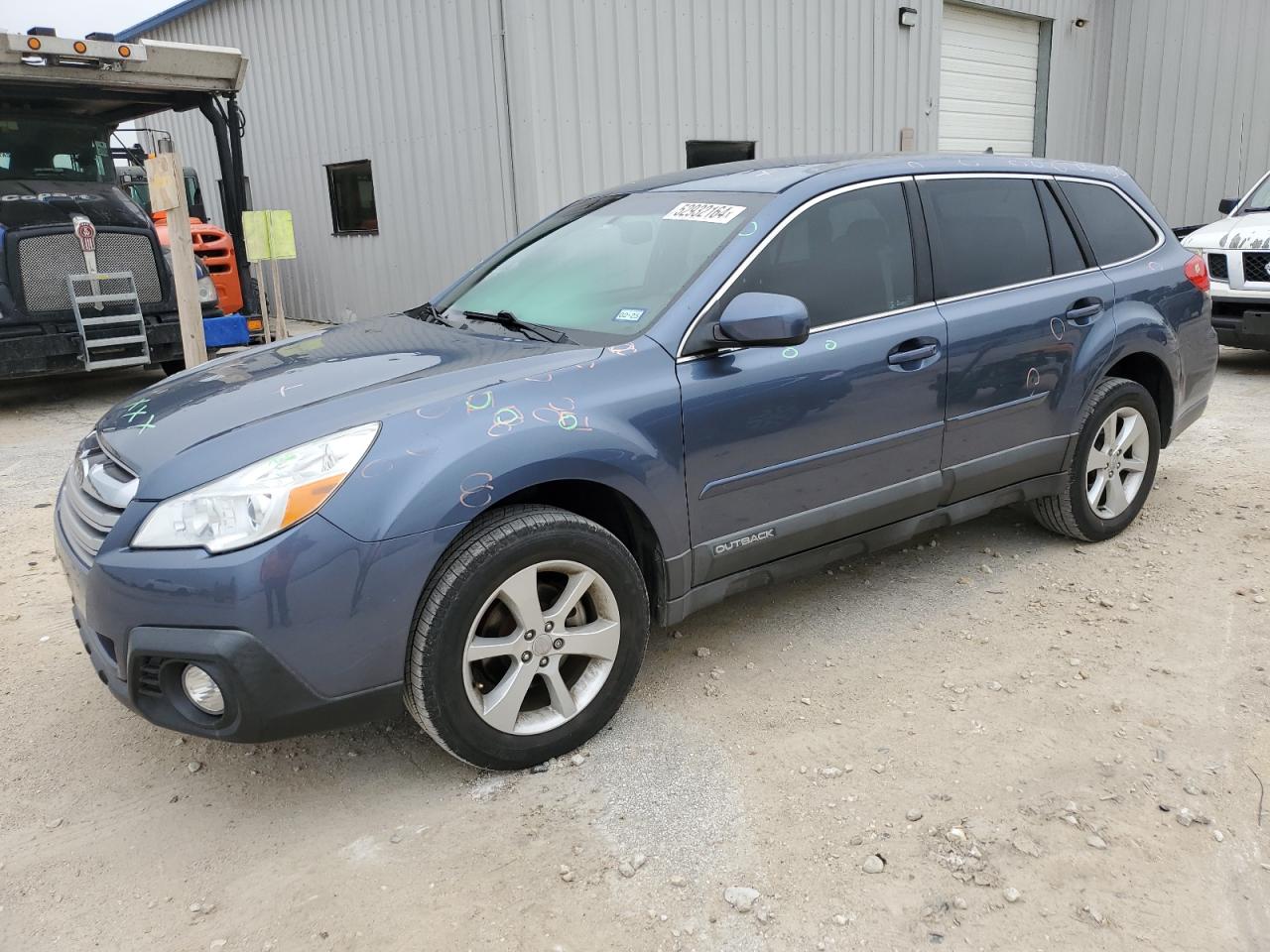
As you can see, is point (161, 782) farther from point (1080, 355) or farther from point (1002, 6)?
point (1002, 6)

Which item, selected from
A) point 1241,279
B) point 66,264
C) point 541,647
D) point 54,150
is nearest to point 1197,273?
point 541,647

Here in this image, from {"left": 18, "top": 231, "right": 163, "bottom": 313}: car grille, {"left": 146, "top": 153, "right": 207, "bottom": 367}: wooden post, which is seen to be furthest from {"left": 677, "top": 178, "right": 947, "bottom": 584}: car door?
{"left": 18, "top": 231, "right": 163, "bottom": 313}: car grille

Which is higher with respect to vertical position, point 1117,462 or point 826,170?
point 826,170

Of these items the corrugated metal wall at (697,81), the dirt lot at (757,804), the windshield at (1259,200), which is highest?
the corrugated metal wall at (697,81)

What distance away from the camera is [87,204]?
841 centimetres

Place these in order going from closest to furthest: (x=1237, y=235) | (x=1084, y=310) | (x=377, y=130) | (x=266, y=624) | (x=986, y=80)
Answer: (x=266, y=624) → (x=1084, y=310) → (x=1237, y=235) → (x=377, y=130) → (x=986, y=80)

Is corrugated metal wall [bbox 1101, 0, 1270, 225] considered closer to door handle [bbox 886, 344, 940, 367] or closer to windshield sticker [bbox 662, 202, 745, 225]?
door handle [bbox 886, 344, 940, 367]

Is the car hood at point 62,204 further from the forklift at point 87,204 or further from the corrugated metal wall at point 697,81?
the corrugated metal wall at point 697,81

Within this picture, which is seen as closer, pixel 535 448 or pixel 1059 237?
pixel 535 448

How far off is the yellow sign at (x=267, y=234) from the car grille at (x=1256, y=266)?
8.32m

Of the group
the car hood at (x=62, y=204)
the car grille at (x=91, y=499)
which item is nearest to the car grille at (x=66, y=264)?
the car hood at (x=62, y=204)

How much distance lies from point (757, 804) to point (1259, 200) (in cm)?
887

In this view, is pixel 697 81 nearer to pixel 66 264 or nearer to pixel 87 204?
pixel 87 204

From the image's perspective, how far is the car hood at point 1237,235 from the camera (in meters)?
7.99
